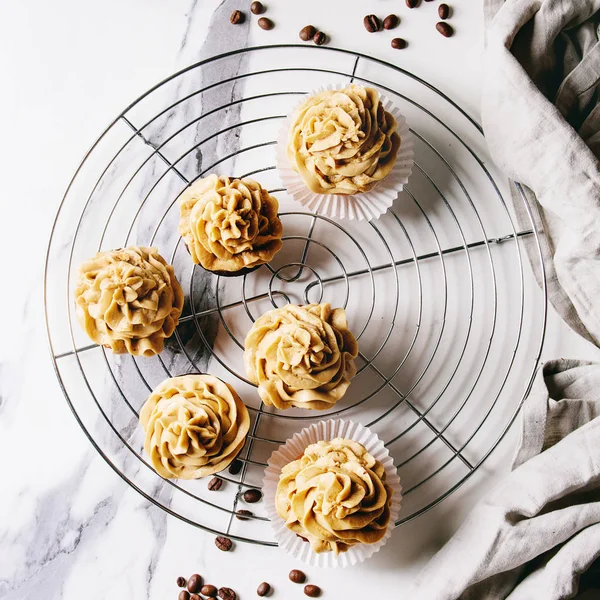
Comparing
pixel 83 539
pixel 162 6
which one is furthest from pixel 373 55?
pixel 83 539

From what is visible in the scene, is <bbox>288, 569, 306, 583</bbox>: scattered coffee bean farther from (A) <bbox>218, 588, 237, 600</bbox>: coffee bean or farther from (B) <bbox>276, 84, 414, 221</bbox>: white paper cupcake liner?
(B) <bbox>276, 84, 414, 221</bbox>: white paper cupcake liner

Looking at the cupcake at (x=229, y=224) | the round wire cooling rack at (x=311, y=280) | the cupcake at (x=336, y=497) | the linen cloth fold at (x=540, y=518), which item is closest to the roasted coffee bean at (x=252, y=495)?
the round wire cooling rack at (x=311, y=280)

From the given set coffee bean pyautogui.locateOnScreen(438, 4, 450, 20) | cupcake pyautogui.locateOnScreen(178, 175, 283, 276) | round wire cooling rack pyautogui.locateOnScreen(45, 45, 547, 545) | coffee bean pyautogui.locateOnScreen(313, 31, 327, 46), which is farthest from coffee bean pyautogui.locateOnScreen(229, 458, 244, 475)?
coffee bean pyautogui.locateOnScreen(438, 4, 450, 20)

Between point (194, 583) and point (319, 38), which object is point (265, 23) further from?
point (194, 583)

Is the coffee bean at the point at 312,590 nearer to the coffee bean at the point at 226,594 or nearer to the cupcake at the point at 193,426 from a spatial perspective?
the coffee bean at the point at 226,594

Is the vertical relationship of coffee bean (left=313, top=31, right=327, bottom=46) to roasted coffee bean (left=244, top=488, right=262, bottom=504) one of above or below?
above

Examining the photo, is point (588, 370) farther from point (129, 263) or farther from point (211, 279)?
point (129, 263)
